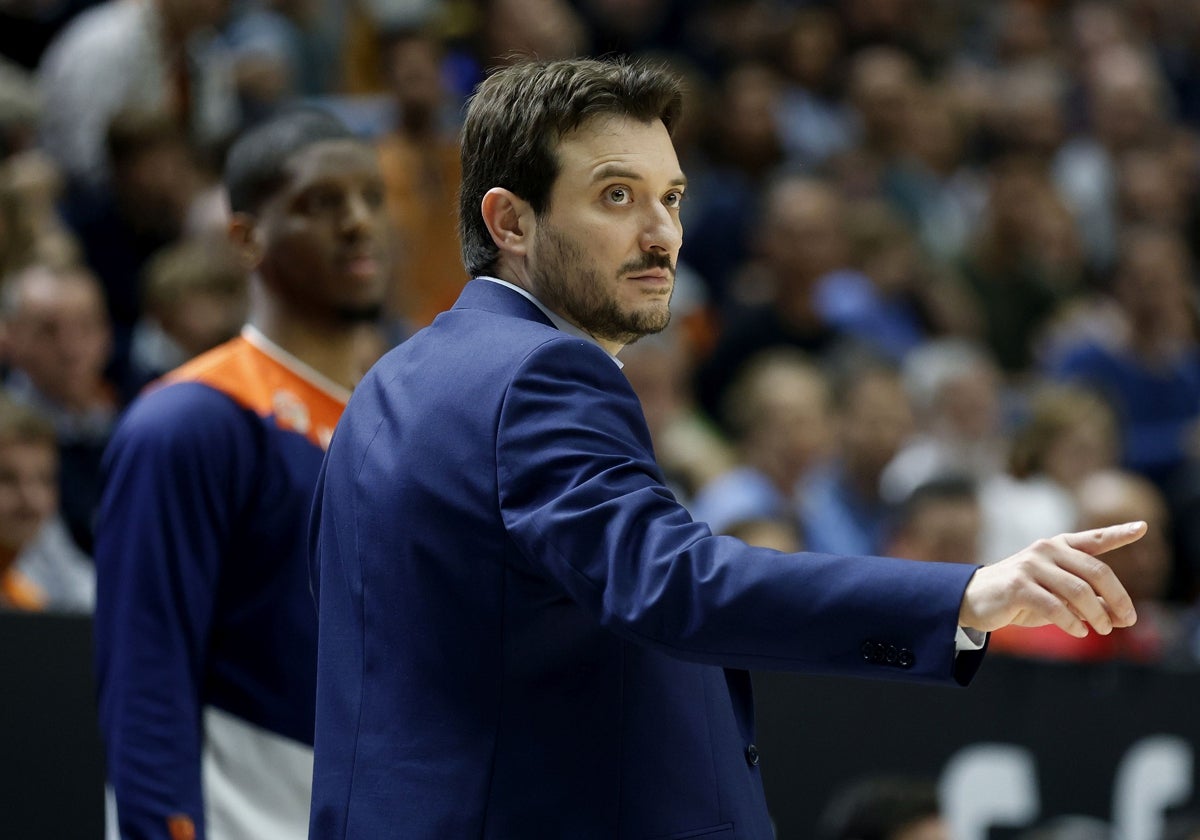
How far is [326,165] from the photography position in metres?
3.18

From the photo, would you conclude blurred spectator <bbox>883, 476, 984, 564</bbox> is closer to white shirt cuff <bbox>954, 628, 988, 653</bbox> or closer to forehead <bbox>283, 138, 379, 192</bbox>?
forehead <bbox>283, 138, 379, 192</bbox>

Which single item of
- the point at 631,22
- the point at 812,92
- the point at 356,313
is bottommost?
the point at 356,313

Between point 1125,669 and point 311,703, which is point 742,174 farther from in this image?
point 311,703

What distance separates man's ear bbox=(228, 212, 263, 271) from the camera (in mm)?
3203

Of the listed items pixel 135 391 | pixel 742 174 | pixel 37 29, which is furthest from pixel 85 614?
pixel 742 174

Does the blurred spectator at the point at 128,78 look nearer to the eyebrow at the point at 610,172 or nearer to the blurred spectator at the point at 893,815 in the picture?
the blurred spectator at the point at 893,815

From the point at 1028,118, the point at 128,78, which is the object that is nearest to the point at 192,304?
the point at 128,78

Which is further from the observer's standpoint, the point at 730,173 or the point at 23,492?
the point at 730,173

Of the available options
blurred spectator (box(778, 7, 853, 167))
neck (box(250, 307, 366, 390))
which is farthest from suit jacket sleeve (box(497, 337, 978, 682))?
blurred spectator (box(778, 7, 853, 167))

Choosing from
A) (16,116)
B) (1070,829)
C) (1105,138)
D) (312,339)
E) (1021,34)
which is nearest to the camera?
(312,339)

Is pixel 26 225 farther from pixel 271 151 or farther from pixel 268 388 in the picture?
pixel 268 388

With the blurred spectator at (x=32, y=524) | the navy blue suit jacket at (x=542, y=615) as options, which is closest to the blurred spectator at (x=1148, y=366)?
the blurred spectator at (x=32, y=524)

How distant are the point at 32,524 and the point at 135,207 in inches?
92.6

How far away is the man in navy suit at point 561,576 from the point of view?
1.87 metres
